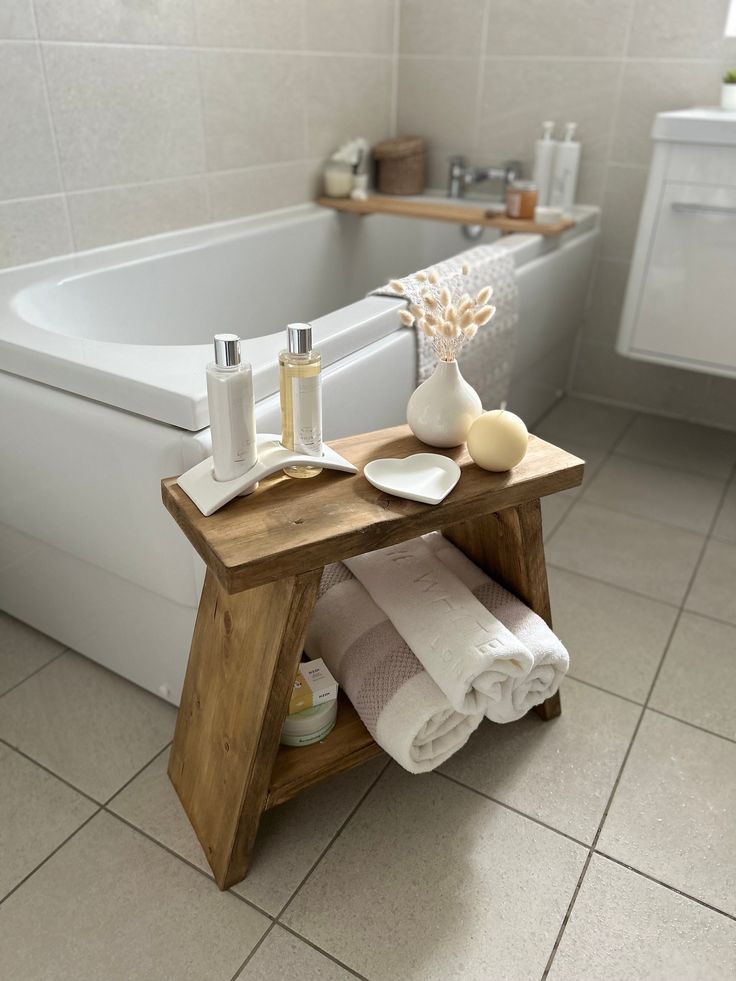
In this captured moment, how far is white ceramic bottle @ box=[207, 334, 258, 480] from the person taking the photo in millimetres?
857

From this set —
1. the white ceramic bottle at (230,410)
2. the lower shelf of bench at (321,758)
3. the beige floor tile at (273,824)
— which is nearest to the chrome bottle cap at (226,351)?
the white ceramic bottle at (230,410)

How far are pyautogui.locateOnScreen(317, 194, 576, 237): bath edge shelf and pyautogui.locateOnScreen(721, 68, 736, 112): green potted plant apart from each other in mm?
456

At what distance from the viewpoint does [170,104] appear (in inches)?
69.3

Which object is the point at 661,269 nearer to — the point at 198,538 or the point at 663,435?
the point at 663,435

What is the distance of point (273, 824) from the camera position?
1.13 meters

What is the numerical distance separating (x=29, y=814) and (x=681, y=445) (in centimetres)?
198

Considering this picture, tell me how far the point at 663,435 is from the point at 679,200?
77 cm

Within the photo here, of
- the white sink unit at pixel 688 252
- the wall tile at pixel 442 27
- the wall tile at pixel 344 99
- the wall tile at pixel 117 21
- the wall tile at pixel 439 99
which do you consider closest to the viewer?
the wall tile at pixel 117 21

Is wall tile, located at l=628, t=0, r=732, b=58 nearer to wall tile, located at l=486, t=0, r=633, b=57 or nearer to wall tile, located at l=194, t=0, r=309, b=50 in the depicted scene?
wall tile, located at l=486, t=0, r=633, b=57

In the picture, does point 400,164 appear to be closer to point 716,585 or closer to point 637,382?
point 637,382

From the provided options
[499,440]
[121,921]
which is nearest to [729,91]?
[499,440]

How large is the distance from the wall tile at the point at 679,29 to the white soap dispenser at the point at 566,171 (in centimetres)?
27

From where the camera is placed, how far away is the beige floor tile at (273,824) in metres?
1.05

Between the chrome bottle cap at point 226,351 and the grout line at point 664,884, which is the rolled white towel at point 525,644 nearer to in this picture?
the grout line at point 664,884
